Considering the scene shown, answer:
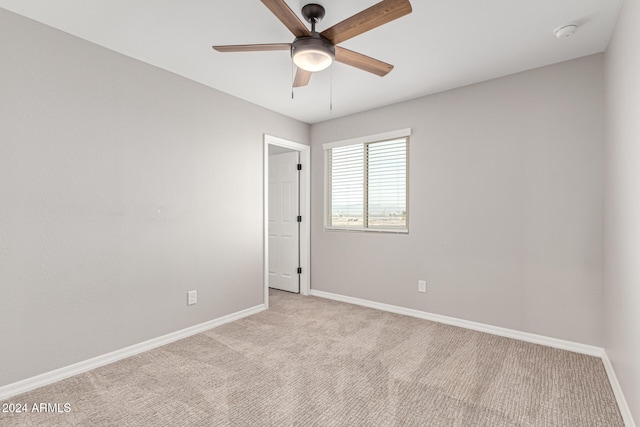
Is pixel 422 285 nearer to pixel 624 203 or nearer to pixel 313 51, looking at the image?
pixel 624 203

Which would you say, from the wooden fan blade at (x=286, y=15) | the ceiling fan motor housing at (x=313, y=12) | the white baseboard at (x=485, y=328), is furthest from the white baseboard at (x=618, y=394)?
the ceiling fan motor housing at (x=313, y=12)

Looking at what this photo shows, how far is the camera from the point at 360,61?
214cm

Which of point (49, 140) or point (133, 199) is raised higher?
point (49, 140)

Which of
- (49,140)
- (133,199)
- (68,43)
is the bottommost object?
(133,199)

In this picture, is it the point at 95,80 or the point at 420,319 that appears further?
the point at 420,319

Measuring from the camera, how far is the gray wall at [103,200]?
2.09m

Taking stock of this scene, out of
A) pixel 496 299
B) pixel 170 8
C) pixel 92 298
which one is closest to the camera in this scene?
pixel 170 8

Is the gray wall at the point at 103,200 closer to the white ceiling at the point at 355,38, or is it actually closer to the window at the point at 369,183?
the white ceiling at the point at 355,38

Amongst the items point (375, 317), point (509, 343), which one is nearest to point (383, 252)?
point (375, 317)

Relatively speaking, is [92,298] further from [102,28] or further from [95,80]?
[102,28]

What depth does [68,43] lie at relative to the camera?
230 centimetres

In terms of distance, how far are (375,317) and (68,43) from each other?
3.66m

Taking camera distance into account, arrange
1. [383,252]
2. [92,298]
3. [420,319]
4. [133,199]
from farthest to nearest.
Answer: [383,252] → [420,319] → [133,199] → [92,298]

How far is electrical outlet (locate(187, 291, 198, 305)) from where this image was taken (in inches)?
121
